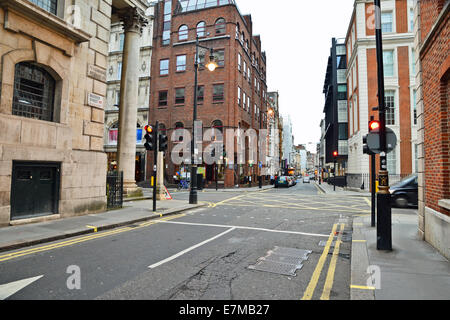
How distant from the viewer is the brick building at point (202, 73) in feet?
108

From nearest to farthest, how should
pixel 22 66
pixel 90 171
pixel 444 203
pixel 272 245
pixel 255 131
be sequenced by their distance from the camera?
pixel 444 203
pixel 272 245
pixel 22 66
pixel 90 171
pixel 255 131

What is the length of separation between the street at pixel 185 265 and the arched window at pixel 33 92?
4979 mm

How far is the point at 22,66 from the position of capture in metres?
Answer: 8.62

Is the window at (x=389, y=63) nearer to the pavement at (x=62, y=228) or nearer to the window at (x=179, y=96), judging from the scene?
the window at (x=179, y=96)

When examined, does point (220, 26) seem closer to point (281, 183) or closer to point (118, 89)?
point (118, 89)

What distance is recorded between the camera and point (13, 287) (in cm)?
381

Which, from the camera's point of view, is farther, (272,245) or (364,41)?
(364,41)

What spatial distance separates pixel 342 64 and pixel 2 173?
4192cm

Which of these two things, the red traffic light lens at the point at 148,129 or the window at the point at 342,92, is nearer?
the red traffic light lens at the point at 148,129

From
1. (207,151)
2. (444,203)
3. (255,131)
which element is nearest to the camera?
(444,203)

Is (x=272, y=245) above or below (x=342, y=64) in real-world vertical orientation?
below

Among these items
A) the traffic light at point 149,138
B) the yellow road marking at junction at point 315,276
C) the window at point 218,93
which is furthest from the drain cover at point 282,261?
the window at point 218,93
